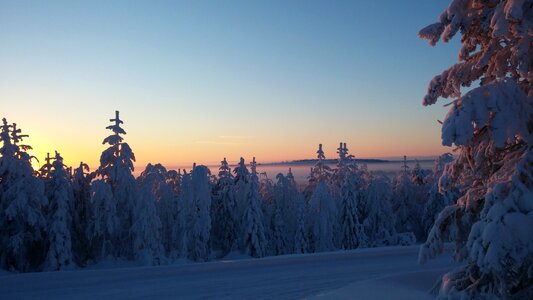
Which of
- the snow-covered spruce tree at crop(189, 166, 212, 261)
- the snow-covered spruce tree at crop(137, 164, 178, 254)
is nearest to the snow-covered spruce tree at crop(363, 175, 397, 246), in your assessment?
the snow-covered spruce tree at crop(189, 166, 212, 261)

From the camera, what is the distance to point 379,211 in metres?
54.5

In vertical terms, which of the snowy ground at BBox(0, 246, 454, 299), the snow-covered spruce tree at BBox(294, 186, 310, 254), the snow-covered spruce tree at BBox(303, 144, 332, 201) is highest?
the snow-covered spruce tree at BBox(303, 144, 332, 201)

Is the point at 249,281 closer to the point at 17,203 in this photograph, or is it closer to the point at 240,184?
the point at 17,203

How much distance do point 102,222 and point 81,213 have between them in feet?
11.9

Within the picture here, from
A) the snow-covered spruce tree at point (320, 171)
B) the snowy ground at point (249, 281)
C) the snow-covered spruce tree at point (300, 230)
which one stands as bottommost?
the snow-covered spruce tree at point (300, 230)

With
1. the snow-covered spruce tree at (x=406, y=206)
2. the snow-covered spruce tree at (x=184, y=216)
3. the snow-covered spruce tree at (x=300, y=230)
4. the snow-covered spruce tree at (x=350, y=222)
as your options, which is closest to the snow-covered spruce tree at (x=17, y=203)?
the snow-covered spruce tree at (x=184, y=216)

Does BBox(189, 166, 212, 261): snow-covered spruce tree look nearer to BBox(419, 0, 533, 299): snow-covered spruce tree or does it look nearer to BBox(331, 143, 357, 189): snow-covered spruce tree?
BBox(331, 143, 357, 189): snow-covered spruce tree

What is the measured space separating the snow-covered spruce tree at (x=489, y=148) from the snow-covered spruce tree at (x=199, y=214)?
127 ft

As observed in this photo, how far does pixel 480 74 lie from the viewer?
7.78m

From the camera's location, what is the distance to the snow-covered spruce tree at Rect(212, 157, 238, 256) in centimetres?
5212

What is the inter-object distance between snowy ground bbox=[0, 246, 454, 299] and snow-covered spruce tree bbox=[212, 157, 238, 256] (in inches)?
1330

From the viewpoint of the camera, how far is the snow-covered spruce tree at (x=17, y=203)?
32.2 m

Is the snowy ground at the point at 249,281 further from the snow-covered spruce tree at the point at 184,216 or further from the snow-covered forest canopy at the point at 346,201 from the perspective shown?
the snow-covered spruce tree at the point at 184,216

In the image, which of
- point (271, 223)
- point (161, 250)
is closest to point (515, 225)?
point (161, 250)
